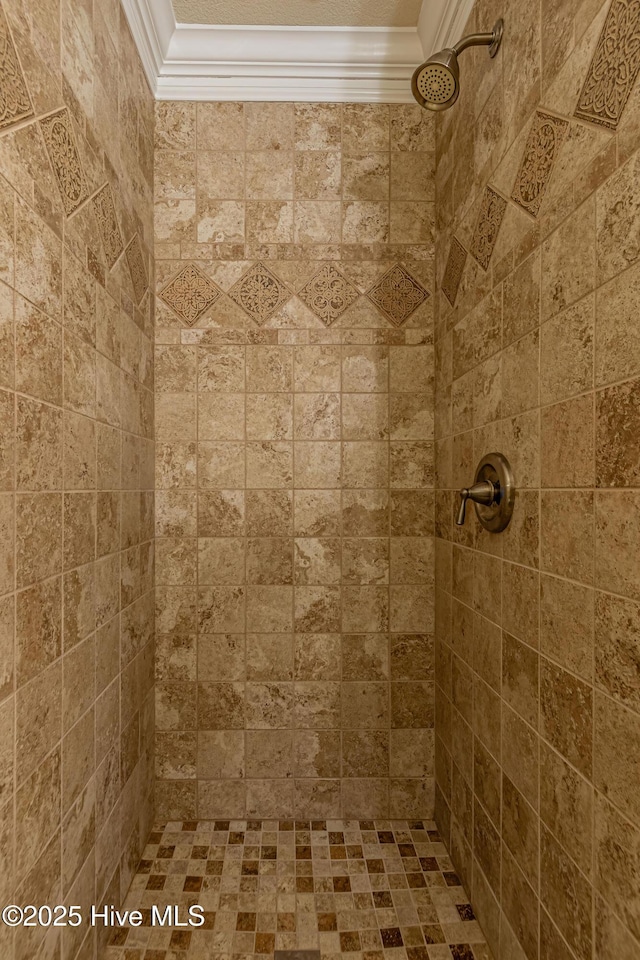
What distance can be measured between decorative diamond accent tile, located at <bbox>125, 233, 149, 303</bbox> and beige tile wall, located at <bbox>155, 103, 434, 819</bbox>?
0.12 metres

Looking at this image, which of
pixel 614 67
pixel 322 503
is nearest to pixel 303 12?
pixel 614 67

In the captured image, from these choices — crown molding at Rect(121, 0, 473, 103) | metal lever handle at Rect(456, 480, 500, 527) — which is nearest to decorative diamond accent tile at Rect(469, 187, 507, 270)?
metal lever handle at Rect(456, 480, 500, 527)

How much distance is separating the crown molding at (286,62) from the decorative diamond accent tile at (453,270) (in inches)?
22.4

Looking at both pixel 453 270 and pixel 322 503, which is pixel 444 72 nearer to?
pixel 453 270

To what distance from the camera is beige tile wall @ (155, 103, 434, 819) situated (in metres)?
1.49

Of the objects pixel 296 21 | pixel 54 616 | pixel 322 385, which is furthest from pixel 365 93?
pixel 54 616

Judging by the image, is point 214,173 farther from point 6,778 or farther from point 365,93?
point 6,778

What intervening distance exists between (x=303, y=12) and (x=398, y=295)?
2.61ft

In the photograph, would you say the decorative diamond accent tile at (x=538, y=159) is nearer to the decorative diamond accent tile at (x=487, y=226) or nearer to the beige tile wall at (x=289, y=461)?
the decorative diamond accent tile at (x=487, y=226)

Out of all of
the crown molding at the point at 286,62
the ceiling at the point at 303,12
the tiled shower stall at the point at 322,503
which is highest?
the ceiling at the point at 303,12

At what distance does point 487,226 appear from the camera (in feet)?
3.60

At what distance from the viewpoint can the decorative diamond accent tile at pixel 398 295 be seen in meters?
1.52

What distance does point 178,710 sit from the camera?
149 cm

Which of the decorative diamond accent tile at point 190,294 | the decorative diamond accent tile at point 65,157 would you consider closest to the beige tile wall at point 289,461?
the decorative diamond accent tile at point 190,294
